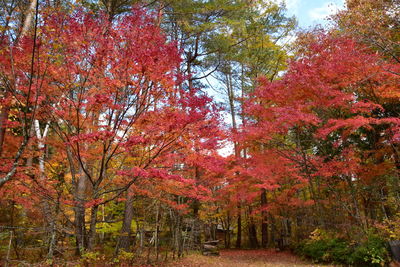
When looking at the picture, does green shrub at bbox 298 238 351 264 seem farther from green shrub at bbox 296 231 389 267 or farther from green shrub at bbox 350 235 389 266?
green shrub at bbox 350 235 389 266

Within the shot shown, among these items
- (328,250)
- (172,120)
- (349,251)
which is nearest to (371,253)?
(349,251)

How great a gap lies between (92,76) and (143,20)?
166 cm

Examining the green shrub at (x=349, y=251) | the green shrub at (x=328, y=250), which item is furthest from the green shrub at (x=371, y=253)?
the green shrub at (x=328, y=250)

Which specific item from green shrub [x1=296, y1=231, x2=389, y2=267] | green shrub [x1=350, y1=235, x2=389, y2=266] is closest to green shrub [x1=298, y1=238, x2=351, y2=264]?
green shrub [x1=296, y1=231, x2=389, y2=267]

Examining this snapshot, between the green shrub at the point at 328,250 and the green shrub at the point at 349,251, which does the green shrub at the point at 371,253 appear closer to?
the green shrub at the point at 349,251

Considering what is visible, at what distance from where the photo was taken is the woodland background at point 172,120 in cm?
530

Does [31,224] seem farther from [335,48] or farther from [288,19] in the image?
[288,19]

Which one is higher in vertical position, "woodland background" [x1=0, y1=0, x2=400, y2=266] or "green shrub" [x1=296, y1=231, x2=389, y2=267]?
"woodland background" [x1=0, y1=0, x2=400, y2=266]

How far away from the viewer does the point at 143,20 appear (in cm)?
571

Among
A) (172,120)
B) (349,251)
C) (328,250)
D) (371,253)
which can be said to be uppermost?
(172,120)

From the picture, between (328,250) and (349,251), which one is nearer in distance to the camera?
(349,251)

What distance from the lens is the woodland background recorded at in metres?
5.30

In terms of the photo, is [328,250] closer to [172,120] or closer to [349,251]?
[349,251]

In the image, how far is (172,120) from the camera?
5598 mm
